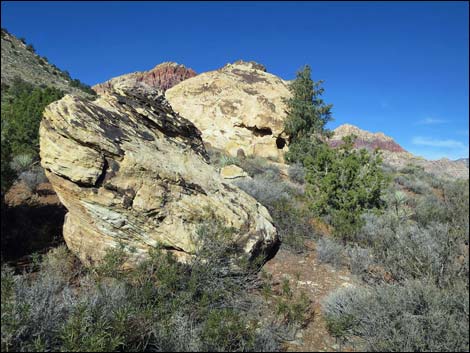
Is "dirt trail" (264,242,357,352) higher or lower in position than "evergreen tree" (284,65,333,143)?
lower

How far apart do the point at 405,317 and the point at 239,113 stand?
14166mm

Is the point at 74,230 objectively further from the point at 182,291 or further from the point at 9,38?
the point at 9,38

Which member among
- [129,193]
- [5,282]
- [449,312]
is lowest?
[449,312]

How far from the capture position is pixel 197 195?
4.96 m

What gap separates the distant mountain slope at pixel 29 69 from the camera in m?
30.5

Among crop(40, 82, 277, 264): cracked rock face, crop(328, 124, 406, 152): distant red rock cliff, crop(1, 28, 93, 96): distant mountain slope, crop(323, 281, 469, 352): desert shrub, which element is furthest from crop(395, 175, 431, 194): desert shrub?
crop(328, 124, 406, 152): distant red rock cliff

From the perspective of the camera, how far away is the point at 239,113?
16375mm

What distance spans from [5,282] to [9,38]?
49.9 m

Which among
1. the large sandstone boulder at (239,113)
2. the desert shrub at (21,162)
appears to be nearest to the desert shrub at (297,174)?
the large sandstone boulder at (239,113)

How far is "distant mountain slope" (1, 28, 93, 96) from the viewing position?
30516mm

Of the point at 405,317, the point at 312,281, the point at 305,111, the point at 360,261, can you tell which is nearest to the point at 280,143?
the point at 305,111

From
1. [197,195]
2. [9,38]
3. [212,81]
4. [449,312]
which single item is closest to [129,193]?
[197,195]

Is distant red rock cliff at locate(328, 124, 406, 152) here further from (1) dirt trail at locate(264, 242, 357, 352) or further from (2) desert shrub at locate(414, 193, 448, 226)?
(1) dirt trail at locate(264, 242, 357, 352)

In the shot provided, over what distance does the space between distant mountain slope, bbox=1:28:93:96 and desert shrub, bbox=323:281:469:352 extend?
109 feet
